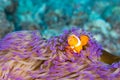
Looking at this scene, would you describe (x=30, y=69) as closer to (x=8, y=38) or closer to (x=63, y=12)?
(x=8, y=38)

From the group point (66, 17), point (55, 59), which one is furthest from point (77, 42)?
point (66, 17)

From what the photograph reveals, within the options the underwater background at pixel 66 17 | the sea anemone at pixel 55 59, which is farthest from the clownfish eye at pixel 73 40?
the underwater background at pixel 66 17

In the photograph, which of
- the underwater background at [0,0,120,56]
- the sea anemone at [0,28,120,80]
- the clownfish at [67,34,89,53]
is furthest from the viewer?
the underwater background at [0,0,120,56]

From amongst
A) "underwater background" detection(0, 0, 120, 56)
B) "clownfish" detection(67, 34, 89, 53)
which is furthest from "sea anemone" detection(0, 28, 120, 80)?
"underwater background" detection(0, 0, 120, 56)

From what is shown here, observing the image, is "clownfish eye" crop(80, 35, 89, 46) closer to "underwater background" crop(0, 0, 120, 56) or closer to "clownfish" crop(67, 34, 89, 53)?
"clownfish" crop(67, 34, 89, 53)

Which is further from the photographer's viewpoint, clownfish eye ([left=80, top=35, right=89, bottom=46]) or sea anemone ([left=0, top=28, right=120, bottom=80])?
clownfish eye ([left=80, top=35, right=89, bottom=46])

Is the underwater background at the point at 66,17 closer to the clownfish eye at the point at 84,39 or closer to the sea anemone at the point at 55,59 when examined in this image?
the sea anemone at the point at 55,59

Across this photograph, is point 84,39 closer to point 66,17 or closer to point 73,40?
point 73,40
